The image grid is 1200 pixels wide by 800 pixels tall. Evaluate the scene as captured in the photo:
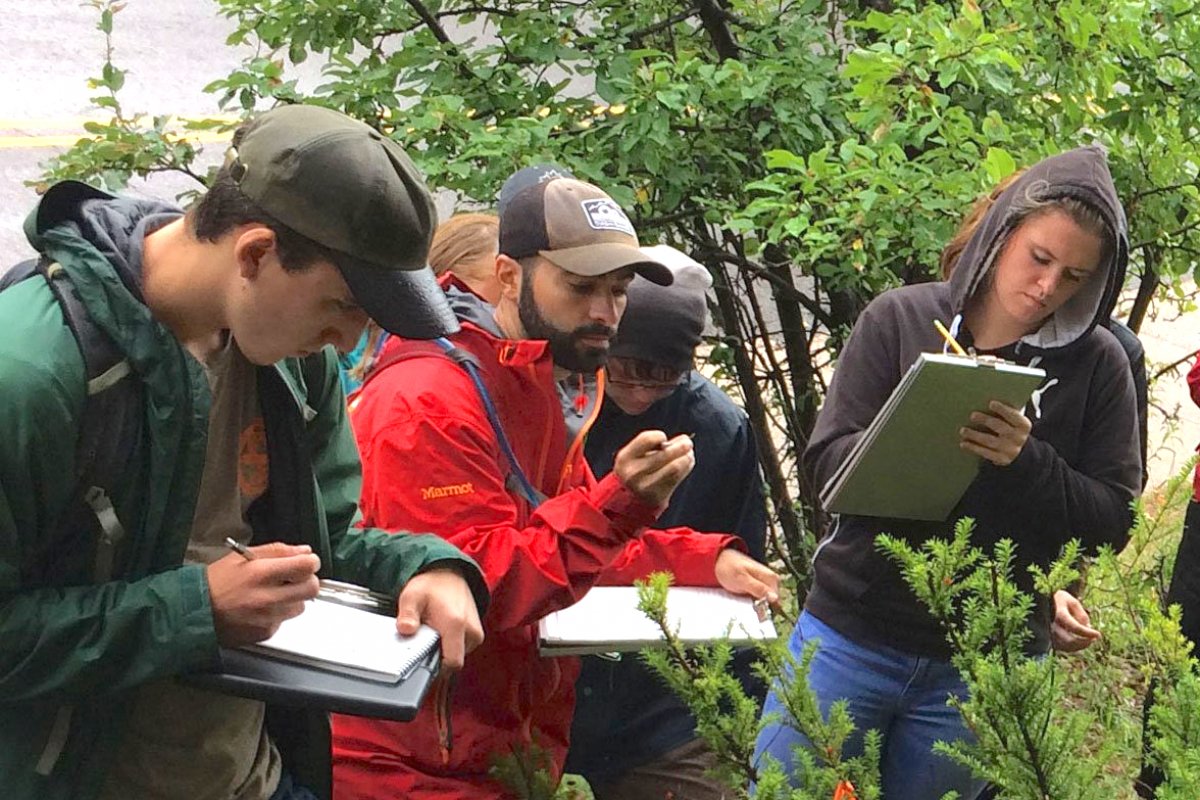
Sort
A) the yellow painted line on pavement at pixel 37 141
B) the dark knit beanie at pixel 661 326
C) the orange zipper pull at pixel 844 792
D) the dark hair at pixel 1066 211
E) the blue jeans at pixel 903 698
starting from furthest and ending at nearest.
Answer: the yellow painted line on pavement at pixel 37 141 < the dark knit beanie at pixel 661 326 < the blue jeans at pixel 903 698 < the dark hair at pixel 1066 211 < the orange zipper pull at pixel 844 792

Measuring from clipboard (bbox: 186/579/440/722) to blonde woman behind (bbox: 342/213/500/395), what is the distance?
3.09ft

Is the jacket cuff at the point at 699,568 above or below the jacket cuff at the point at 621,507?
below

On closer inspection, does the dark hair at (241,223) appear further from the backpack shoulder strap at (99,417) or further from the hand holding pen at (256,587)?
the hand holding pen at (256,587)

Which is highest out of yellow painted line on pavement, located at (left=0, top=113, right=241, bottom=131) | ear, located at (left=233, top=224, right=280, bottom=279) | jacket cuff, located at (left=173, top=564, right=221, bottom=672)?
ear, located at (left=233, top=224, right=280, bottom=279)

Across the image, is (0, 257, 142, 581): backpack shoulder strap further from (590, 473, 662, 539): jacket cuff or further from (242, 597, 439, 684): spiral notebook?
(590, 473, 662, 539): jacket cuff

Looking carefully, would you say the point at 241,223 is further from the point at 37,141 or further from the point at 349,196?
the point at 37,141

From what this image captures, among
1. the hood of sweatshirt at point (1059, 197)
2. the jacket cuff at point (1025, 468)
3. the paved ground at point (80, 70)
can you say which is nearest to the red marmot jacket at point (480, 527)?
the jacket cuff at point (1025, 468)

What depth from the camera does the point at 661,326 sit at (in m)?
3.01

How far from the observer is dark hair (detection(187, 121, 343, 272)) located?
1764 mm

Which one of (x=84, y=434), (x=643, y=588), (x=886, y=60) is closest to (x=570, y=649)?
(x=643, y=588)

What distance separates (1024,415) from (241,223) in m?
1.64

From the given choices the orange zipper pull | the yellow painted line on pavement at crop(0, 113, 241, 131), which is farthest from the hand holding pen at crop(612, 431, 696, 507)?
the yellow painted line on pavement at crop(0, 113, 241, 131)

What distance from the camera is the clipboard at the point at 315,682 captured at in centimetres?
176

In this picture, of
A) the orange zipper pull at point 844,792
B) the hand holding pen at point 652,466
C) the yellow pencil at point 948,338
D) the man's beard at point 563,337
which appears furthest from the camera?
the yellow pencil at point 948,338
